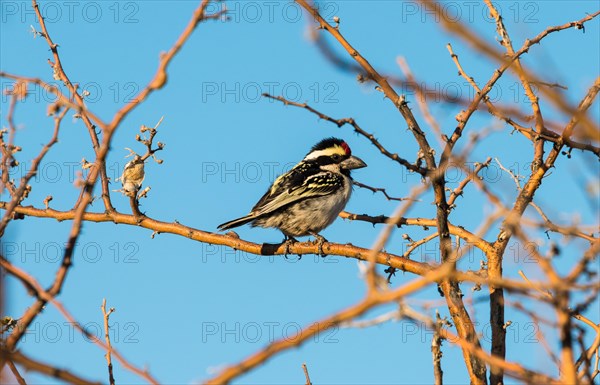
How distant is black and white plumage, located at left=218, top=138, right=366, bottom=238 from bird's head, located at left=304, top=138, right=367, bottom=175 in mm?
287

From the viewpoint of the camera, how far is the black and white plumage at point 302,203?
27.4 feet

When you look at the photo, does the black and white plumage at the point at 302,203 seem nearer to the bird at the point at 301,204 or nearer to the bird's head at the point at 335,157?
the bird at the point at 301,204

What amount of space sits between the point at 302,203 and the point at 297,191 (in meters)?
0.18

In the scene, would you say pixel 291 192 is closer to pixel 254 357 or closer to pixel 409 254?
pixel 409 254

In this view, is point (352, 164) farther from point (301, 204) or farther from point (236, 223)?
point (236, 223)

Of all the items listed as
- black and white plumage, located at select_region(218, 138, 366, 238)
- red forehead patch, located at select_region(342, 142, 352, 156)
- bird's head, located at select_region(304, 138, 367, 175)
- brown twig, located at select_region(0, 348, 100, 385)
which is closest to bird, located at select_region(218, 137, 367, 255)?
black and white plumage, located at select_region(218, 138, 366, 238)

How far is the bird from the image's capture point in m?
8.35

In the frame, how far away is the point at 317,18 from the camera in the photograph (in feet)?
14.0

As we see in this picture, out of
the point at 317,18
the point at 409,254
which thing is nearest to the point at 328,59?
the point at 317,18

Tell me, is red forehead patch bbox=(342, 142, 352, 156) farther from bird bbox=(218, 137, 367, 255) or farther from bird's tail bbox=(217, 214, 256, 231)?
bird's tail bbox=(217, 214, 256, 231)

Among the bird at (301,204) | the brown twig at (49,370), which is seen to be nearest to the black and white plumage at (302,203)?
the bird at (301,204)

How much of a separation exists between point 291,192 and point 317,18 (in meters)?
4.40

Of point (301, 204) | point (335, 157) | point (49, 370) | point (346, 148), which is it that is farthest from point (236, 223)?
point (49, 370)

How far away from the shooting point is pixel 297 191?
8.57 meters
